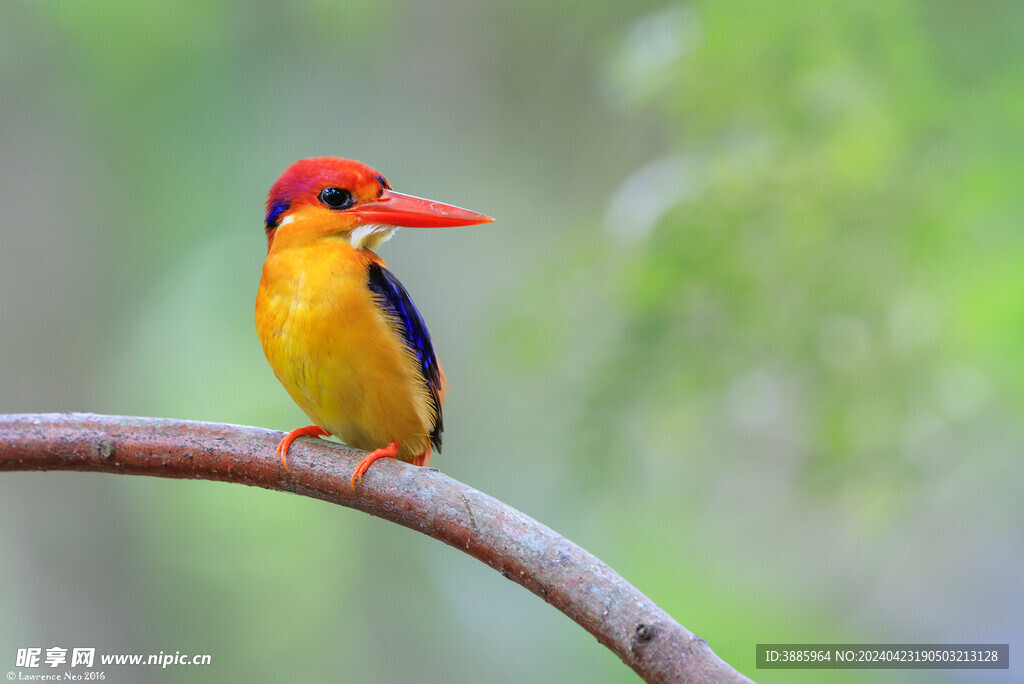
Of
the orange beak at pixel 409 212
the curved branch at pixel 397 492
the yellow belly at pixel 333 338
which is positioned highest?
the orange beak at pixel 409 212

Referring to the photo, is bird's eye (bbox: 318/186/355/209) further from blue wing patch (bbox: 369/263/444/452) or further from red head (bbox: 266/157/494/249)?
blue wing patch (bbox: 369/263/444/452)

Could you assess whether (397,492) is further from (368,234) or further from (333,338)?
(368,234)

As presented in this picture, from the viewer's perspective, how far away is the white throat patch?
1.75m

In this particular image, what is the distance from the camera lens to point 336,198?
1768 millimetres

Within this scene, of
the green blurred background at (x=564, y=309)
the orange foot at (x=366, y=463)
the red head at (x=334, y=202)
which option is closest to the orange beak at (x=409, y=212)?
the red head at (x=334, y=202)

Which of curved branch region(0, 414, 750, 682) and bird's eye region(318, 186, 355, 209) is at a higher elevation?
bird's eye region(318, 186, 355, 209)

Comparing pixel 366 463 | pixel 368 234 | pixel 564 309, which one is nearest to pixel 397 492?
pixel 366 463

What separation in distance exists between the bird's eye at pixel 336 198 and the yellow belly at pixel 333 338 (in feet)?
0.23

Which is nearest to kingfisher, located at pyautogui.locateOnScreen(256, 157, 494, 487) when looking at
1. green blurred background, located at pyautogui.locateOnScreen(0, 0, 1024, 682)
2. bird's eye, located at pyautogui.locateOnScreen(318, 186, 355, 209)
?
bird's eye, located at pyautogui.locateOnScreen(318, 186, 355, 209)

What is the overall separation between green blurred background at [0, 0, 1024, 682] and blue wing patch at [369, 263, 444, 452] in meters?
0.42

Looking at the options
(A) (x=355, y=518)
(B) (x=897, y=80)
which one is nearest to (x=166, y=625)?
(A) (x=355, y=518)

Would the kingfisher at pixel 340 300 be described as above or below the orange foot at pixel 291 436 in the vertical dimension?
above

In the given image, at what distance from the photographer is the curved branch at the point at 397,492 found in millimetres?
1291

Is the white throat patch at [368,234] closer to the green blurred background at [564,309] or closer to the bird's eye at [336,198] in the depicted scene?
the bird's eye at [336,198]
